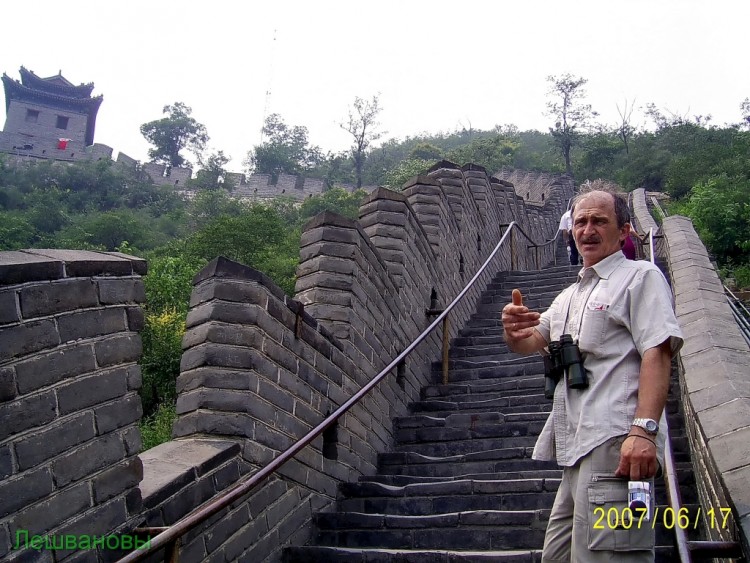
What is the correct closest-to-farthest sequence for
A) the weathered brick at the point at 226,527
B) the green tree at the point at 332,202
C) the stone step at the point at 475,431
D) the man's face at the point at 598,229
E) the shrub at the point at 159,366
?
1. the man's face at the point at 598,229
2. the weathered brick at the point at 226,527
3. the stone step at the point at 475,431
4. the shrub at the point at 159,366
5. the green tree at the point at 332,202

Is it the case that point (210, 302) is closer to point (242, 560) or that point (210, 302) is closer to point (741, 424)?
point (242, 560)

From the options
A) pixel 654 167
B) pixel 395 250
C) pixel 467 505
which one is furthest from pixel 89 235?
pixel 467 505

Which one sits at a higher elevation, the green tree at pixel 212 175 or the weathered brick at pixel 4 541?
the green tree at pixel 212 175

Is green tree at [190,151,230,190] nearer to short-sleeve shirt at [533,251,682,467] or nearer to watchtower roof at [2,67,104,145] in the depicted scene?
watchtower roof at [2,67,104,145]

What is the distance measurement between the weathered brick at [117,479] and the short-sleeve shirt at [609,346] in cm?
138

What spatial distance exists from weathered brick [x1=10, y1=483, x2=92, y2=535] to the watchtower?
65549mm

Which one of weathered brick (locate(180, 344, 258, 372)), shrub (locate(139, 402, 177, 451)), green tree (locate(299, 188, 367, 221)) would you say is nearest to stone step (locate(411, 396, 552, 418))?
weathered brick (locate(180, 344, 258, 372))

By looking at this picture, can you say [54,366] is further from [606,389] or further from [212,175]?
[212,175]

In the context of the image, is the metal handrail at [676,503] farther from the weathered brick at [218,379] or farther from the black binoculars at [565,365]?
the weathered brick at [218,379]

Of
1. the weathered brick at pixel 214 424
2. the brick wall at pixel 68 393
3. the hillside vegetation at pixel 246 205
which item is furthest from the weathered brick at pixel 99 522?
the hillside vegetation at pixel 246 205

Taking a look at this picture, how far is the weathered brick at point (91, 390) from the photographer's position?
229cm

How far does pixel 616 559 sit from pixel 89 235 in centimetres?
3577

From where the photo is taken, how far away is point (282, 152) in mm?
62438

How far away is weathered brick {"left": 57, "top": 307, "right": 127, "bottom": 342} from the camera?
7.62 feet
